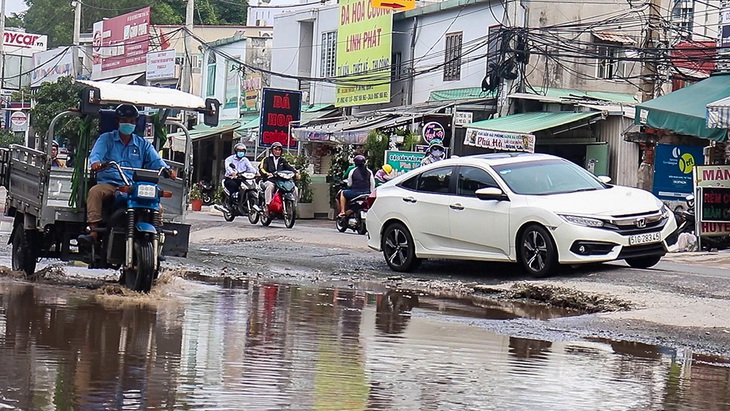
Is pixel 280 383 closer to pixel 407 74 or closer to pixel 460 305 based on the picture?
pixel 460 305

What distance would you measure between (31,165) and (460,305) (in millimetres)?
4706

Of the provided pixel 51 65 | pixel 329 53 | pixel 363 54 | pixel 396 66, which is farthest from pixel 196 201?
pixel 51 65

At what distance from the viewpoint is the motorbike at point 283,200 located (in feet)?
75.2

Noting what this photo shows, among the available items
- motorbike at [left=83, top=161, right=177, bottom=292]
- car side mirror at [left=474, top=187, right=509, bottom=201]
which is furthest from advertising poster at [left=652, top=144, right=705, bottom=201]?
motorbike at [left=83, top=161, right=177, bottom=292]

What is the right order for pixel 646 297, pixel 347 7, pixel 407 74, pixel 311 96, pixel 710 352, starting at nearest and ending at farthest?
pixel 710 352 < pixel 646 297 < pixel 407 74 < pixel 347 7 < pixel 311 96

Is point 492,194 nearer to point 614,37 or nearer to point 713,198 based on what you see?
point 713,198

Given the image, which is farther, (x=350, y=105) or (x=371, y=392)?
(x=350, y=105)

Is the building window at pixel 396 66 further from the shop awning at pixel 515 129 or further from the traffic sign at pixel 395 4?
the shop awning at pixel 515 129

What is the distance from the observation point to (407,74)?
34094mm

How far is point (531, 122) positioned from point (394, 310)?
1633cm

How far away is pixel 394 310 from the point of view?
1062 centimetres

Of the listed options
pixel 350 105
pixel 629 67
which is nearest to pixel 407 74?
pixel 350 105

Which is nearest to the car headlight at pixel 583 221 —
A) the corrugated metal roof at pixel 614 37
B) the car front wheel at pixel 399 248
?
the car front wheel at pixel 399 248

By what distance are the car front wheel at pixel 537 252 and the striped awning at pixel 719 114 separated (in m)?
5.89
